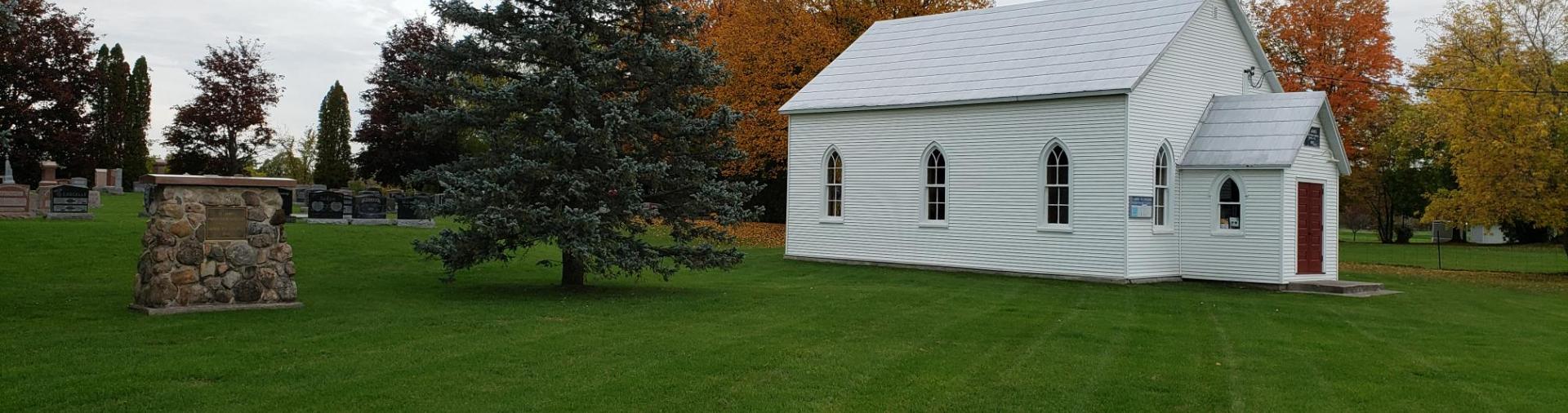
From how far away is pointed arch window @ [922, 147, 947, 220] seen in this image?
24.5 meters

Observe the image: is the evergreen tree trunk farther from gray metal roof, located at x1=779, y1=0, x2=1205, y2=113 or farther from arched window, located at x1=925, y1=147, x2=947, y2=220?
gray metal roof, located at x1=779, y1=0, x2=1205, y2=113

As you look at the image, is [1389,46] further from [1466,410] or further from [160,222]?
[160,222]

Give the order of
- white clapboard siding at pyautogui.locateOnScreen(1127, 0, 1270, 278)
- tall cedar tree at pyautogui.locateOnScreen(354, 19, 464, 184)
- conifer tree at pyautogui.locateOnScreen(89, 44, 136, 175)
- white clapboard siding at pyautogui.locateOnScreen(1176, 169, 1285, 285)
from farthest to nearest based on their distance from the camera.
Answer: conifer tree at pyautogui.locateOnScreen(89, 44, 136, 175) → tall cedar tree at pyautogui.locateOnScreen(354, 19, 464, 184) → white clapboard siding at pyautogui.locateOnScreen(1127, 0, 1270, 278) → white clapboard siding at pyautogui.locateOnScreen(1176, 169, 1285, 285)

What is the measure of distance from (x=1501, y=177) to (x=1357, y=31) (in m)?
14.9

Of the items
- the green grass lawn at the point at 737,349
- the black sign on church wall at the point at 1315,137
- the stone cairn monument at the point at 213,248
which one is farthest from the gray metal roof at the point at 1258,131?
the stone cairn monument at the point at 213,248

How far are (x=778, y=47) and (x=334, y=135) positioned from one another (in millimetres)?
25620

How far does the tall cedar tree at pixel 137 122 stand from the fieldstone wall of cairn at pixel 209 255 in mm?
37119

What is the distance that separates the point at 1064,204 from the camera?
22547 mm

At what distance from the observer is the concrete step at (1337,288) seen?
21.2 m

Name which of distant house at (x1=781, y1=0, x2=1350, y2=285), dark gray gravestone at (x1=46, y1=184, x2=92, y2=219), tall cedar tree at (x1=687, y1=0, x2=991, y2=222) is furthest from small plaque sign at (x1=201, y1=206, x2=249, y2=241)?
tall cedar tree at (x1=687, y1=0, x2=991, y2=222)

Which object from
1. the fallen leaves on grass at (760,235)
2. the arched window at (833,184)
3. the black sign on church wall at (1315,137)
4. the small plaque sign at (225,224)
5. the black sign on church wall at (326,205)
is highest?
the black sign on church wall at (1315,137)

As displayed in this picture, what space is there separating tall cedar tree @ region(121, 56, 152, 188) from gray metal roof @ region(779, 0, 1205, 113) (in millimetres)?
32428

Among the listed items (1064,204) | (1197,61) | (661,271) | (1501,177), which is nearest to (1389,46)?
(1501,177)

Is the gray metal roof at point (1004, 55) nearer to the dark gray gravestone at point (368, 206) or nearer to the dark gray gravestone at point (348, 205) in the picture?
the dark gray gravestone at point (368, 206)
